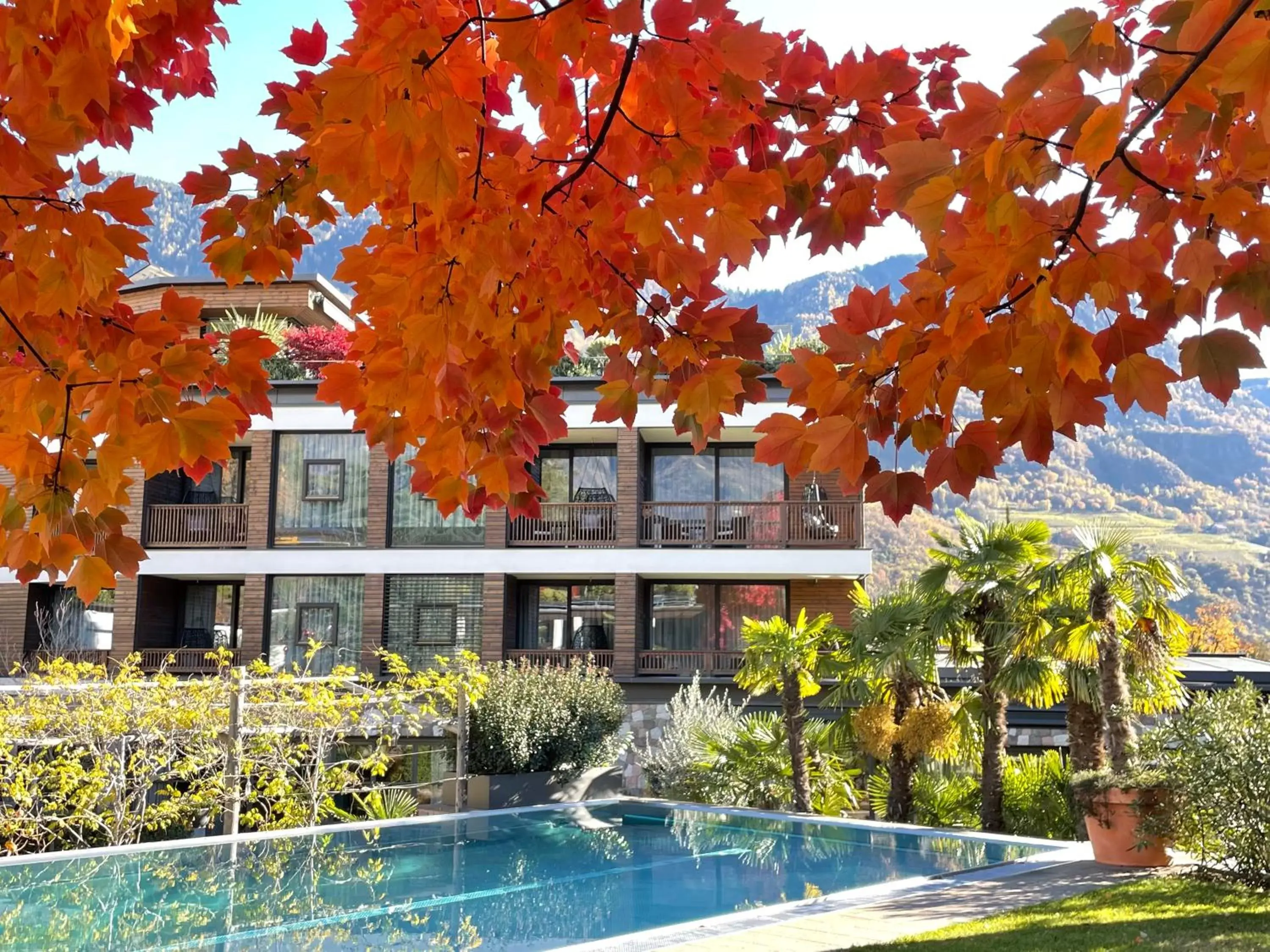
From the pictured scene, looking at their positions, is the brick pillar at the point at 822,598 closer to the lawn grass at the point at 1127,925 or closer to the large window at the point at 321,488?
the large window at the point at 321,488

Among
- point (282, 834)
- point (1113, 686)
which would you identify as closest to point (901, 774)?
point (1113, 686)

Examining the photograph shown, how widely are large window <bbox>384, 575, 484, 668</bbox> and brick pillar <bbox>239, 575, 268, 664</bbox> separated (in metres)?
2.22

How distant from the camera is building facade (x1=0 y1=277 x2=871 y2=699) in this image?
778 inches

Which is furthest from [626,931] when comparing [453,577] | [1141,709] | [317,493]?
[317,493]

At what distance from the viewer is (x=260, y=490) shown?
68.2 feet

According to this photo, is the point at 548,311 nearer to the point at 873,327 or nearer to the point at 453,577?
the point at 873,327

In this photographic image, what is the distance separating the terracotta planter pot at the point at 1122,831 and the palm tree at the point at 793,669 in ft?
15.2

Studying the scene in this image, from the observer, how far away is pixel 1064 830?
1235cm

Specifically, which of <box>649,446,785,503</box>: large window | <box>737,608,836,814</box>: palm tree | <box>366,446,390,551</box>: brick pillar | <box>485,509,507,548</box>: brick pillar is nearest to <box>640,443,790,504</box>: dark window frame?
<box>649,446,785,503</box>: large window

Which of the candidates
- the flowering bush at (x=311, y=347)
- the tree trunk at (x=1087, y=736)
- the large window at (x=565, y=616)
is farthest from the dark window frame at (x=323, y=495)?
the tree trunk at (x=1087, y=736)

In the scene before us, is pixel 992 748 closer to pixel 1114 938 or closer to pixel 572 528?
pixel 1114 938

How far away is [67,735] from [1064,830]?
10190 millimetres

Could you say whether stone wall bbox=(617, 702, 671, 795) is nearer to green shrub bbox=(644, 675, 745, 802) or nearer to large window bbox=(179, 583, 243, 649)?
green shrub bbox=(644, 675, 745, 802)

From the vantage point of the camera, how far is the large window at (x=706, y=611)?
2084 centimetres
